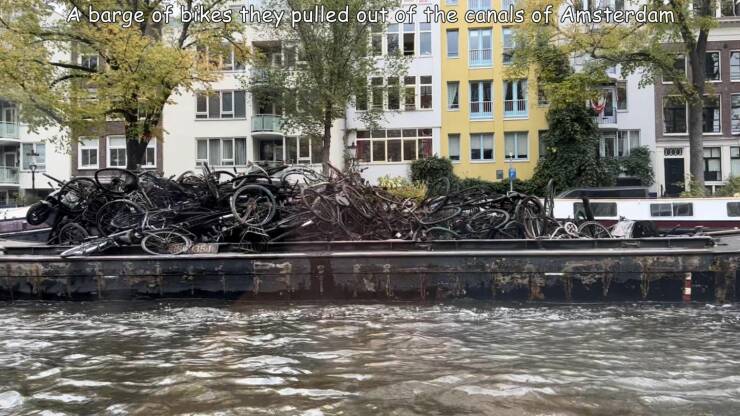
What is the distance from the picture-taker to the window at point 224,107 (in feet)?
138

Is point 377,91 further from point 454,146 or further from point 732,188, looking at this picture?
point 732,188

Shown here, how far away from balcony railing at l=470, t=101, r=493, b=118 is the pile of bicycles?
29598mm

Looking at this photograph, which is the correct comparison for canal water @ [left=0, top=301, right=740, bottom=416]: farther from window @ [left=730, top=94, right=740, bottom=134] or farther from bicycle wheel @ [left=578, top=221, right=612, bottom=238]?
window @ [left=730, top=94, right=740, bottom=134]

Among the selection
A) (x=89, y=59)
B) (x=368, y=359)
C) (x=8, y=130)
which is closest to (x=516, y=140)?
(x=89, y=59)

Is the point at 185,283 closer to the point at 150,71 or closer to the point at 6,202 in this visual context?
the point at 150,71

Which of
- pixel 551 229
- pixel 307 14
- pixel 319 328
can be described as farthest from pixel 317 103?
pixel 319 328

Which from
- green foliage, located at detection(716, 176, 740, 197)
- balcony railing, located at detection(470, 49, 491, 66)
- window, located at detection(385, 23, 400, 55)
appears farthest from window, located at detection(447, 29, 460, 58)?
green foliage, located at detection(716, 176, 740, 197)

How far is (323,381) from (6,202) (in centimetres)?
4567

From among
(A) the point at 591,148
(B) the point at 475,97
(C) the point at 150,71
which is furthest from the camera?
(B) the point at 475,97

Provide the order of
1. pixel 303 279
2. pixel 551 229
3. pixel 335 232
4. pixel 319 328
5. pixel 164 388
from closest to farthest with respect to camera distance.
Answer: pixel 164 388
pixel 319 328
pixel 303 279
pixel 335 232
pixel 551 229

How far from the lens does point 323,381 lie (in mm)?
5871

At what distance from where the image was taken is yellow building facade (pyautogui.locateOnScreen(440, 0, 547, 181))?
41312 millimetres

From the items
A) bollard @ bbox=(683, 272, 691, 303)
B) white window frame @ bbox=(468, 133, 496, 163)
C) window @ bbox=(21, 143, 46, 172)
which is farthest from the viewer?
window @ bbox=(21, 143, 46, 172)

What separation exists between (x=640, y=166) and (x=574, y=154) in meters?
4.46
